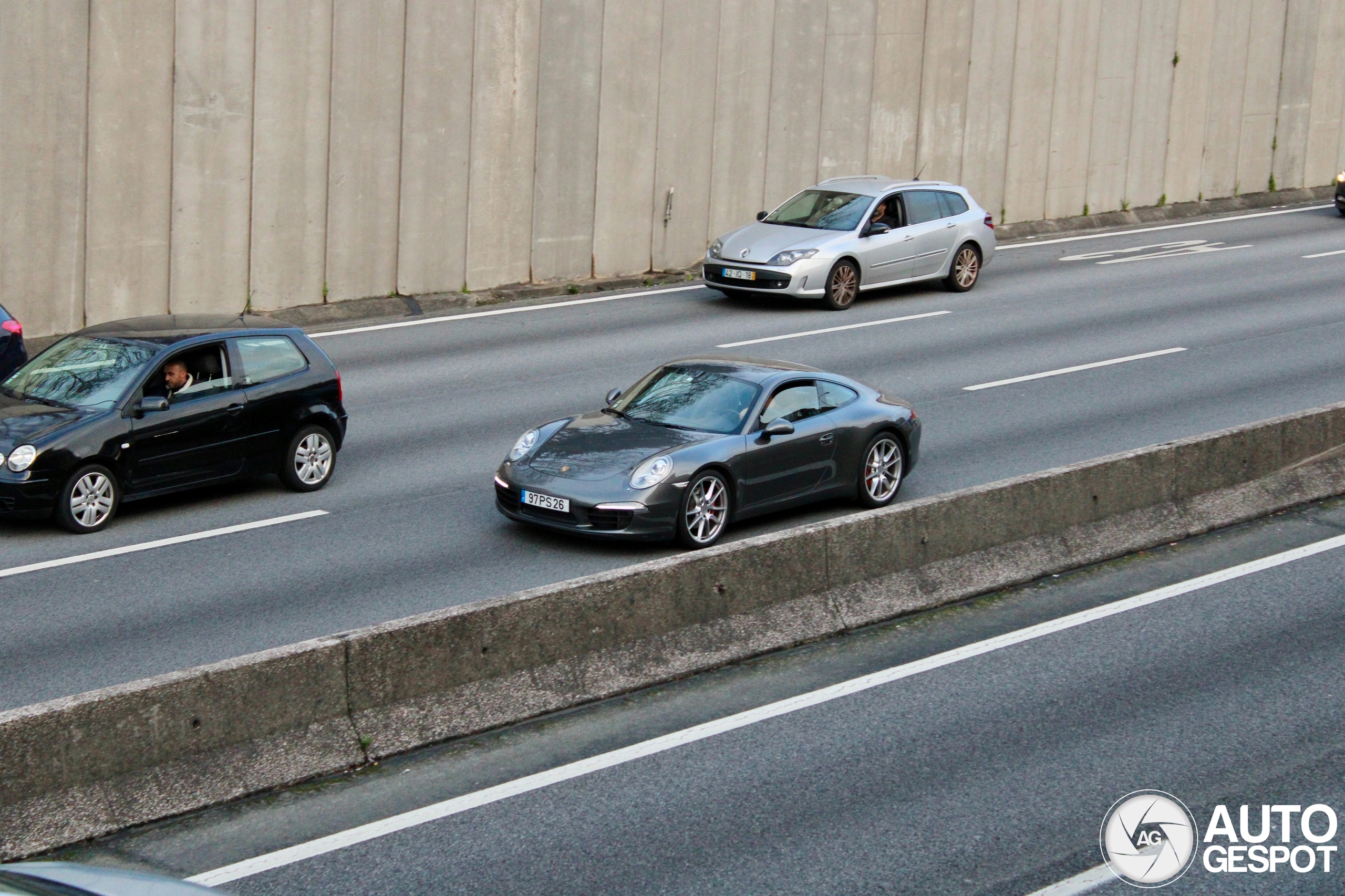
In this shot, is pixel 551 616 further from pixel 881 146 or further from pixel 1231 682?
pixel 881 146

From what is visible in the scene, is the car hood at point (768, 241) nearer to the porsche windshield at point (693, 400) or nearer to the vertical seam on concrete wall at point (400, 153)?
the vertical seam on concrete wall at point (400, 153)

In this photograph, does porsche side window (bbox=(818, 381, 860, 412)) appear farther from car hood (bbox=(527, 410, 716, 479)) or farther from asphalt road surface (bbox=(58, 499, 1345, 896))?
asphalt road surface (bbox=(58, 499, 1345, 896))

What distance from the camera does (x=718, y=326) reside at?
66.9ft

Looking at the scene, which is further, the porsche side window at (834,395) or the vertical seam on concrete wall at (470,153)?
the vertical seam on concrete wall at (470,153)

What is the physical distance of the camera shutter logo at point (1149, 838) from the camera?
21.8 feet

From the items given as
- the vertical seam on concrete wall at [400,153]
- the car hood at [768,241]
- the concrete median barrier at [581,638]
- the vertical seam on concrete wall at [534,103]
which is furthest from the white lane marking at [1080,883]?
the vertical seam on concrete wall at [534,103]

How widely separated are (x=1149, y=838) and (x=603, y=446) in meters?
5.76

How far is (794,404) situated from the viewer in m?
12.3

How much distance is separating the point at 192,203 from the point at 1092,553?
508 inches

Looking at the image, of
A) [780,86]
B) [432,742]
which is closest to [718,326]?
[780,86]

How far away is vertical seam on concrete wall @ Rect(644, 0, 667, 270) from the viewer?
2384cm

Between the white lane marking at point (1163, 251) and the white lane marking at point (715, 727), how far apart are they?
610 inches

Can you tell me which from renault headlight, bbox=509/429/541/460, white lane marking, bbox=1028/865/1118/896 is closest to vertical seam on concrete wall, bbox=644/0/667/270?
renault headlight, bbox=509/429/541/460

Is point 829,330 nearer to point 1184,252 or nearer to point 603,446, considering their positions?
point 603,446
